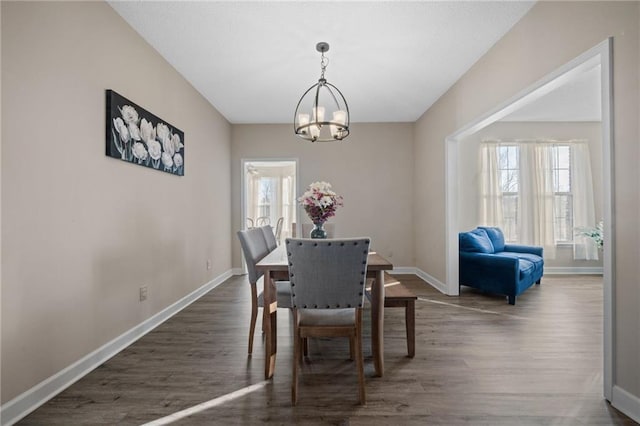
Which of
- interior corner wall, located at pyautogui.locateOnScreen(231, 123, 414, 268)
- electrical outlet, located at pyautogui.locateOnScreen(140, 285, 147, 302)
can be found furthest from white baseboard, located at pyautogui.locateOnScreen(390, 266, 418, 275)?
electrical outlet, located at pyautogui.locateOnScreen(140, 285, 147, 302)

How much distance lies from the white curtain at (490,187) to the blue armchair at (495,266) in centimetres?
59

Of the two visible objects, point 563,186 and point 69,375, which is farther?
point 563,186

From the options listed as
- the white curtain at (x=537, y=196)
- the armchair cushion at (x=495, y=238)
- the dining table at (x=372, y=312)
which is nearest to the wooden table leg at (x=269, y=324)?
the dining table at (x=372, y=312)

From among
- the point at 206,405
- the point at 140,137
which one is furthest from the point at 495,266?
the point at 140,137

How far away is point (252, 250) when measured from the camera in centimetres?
244

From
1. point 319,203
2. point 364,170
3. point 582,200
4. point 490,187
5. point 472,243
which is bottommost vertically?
point 472,243

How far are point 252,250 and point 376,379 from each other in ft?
4.33

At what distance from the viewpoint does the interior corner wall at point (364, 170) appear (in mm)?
5324

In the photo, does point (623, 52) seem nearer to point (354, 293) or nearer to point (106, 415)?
point (354, 293)

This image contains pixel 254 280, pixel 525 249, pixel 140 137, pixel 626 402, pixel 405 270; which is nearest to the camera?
pixel 626 402

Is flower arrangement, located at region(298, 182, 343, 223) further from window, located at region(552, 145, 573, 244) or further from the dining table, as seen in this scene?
window, located at region(552, 145, 573, 244)

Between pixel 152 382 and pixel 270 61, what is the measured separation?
3.01 metres

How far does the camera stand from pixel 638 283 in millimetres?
1546

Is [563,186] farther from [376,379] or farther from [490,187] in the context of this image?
[376,379]
